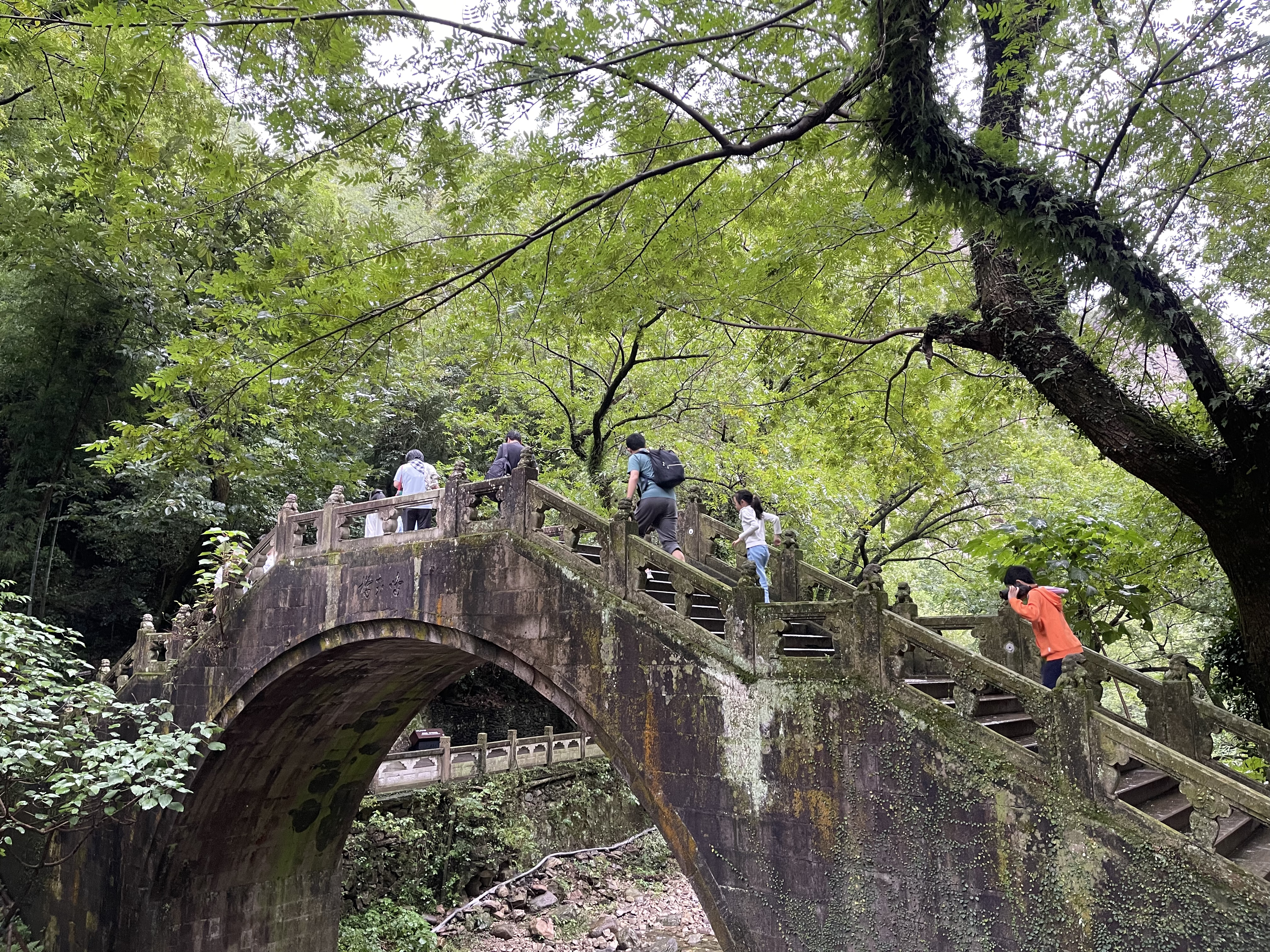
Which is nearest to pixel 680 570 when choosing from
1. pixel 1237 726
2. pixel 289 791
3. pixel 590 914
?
pixel 1237 726

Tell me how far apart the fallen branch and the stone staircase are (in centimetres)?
709

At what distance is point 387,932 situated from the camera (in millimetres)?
14047

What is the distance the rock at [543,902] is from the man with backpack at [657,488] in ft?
33.7

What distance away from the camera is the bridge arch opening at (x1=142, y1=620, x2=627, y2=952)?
1115 centimetres

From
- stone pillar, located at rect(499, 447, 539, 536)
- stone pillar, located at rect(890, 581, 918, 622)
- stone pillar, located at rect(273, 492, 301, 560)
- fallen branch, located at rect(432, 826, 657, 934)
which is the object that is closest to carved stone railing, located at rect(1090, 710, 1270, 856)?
stone pillar, located at rect(890, 581, 918, 622)

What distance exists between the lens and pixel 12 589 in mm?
15281

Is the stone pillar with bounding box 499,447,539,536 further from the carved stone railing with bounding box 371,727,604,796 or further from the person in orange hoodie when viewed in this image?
the carved stone railing with bounding box 371,727,604,796

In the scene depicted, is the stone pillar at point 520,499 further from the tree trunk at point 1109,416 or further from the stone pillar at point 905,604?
the tree trunk at point 1109,416

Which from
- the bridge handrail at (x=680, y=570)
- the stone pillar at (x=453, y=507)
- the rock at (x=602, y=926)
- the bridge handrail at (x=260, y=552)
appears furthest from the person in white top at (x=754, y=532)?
the rock at (x=602, y=926)

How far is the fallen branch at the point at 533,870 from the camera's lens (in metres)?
14.8

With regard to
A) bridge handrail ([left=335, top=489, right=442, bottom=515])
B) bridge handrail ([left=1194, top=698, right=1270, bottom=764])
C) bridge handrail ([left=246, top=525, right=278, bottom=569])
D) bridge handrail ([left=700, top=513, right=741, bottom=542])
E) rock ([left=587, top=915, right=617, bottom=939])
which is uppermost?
bridge handrail ([left=246, top=525, right=278, bottom=569])

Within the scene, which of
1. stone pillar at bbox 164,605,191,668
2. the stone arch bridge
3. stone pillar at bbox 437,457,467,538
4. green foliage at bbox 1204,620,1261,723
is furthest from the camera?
stone pillar at bbox 164,605,191,668

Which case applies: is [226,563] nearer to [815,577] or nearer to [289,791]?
[289,791]

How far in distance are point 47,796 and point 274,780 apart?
441cm
